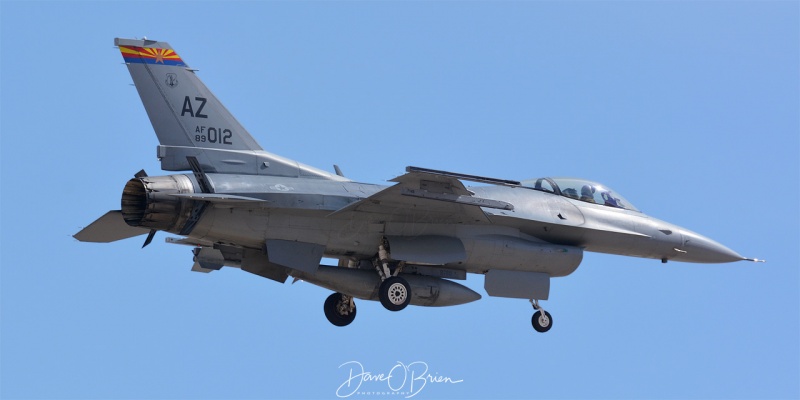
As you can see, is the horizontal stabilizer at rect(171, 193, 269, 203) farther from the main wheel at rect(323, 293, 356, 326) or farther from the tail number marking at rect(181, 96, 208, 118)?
the main wheel at rect(323, 293, 356, 326)

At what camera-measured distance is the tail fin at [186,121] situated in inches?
723

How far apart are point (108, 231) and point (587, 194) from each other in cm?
844

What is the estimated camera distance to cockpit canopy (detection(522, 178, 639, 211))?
70.8 feet

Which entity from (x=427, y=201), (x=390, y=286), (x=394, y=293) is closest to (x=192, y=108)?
(x=427, y=201)

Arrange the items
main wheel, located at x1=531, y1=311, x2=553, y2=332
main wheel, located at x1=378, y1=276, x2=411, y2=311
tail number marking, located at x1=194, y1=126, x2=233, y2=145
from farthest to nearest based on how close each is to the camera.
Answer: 1. main wheel, located at x1=531, y1=311, x2=553, y2=332
2. main wheel, located at x1=378, y1=276, x2=411, y2=311
3. tail number marking, located at x1=194, y1=126, x2=233, y2=145

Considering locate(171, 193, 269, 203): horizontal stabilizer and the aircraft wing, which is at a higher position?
the aircraft wing

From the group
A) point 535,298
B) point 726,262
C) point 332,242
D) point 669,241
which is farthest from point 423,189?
point 726,262

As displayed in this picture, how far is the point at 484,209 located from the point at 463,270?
4.18ft

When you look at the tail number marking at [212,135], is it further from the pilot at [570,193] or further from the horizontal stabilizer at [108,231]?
the pilot at [570,193]

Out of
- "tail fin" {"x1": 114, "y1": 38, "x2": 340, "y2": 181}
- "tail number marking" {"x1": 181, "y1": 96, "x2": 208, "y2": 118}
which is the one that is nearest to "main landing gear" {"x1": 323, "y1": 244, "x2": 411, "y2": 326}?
"tail fin" {"x1": 114, "y1": 38, "x2": 340, "y2": 181}

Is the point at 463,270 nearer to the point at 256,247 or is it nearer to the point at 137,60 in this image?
the point at 256,247

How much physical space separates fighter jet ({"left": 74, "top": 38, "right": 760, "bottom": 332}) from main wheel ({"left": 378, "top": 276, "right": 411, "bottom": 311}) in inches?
0.9

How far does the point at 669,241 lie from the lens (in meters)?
22.0

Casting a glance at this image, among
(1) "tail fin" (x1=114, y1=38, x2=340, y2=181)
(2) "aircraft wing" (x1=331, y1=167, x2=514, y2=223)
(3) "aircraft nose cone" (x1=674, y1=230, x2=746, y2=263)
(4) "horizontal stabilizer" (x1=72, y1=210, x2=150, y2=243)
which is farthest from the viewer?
(3) "aircraft nose cone" (x1=674, y1=230, x2=746, y2=263)
